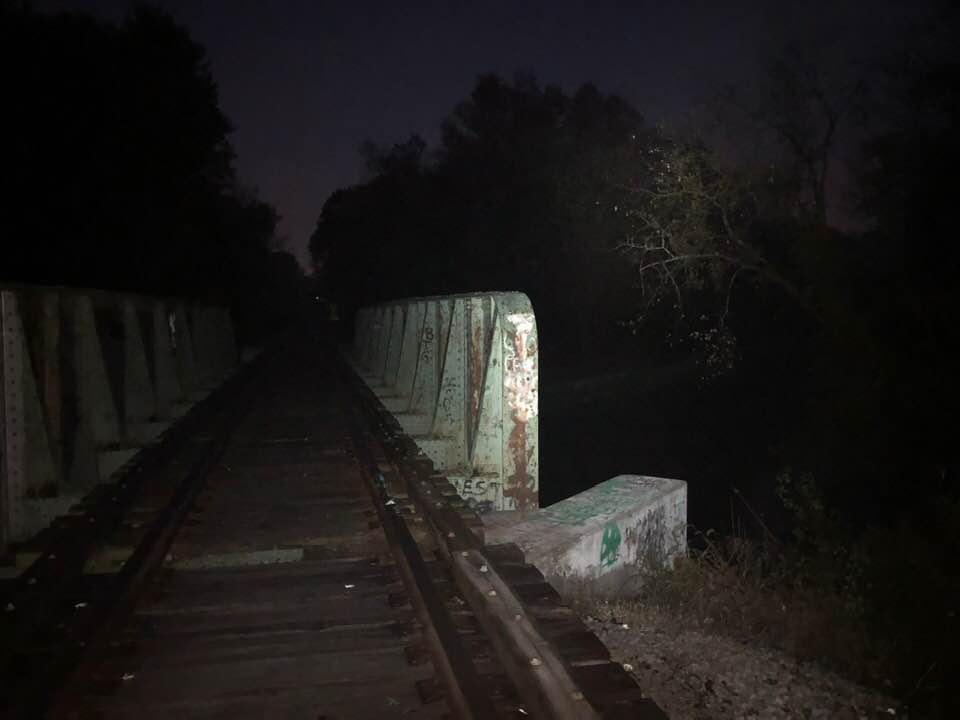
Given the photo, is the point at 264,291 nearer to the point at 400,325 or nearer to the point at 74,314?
the point at 400,325

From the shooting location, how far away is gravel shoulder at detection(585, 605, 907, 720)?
3922 millimetres

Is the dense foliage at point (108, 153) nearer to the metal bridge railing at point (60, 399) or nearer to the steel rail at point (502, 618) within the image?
the metal bridge railing at point (60, 399)

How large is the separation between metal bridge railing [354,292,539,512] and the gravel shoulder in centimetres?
130

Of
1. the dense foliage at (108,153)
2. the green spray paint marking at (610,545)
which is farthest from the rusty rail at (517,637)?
the dense foliage at (108,153)

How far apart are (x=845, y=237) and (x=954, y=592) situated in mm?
10503

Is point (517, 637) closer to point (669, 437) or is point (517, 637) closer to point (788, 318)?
point (788, 318)

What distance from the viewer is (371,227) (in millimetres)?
49844

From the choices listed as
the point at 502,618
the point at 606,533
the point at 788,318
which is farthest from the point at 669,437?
the point at 502,618

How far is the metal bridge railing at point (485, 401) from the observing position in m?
5.83

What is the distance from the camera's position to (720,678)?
4207 millimetres

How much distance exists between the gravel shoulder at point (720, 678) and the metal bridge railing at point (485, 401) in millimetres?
1295

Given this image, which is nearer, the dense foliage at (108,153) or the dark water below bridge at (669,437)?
the dark water below bridge at (669,437)

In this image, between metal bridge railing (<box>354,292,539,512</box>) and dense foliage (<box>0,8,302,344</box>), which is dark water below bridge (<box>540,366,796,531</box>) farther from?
dense foliage (<box>0,8,302,344</box>)

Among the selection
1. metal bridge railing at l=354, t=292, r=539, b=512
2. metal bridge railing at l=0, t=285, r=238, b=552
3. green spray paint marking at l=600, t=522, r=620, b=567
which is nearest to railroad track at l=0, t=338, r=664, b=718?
metal bridge railing at l=354, t=292, r=539, b=512
